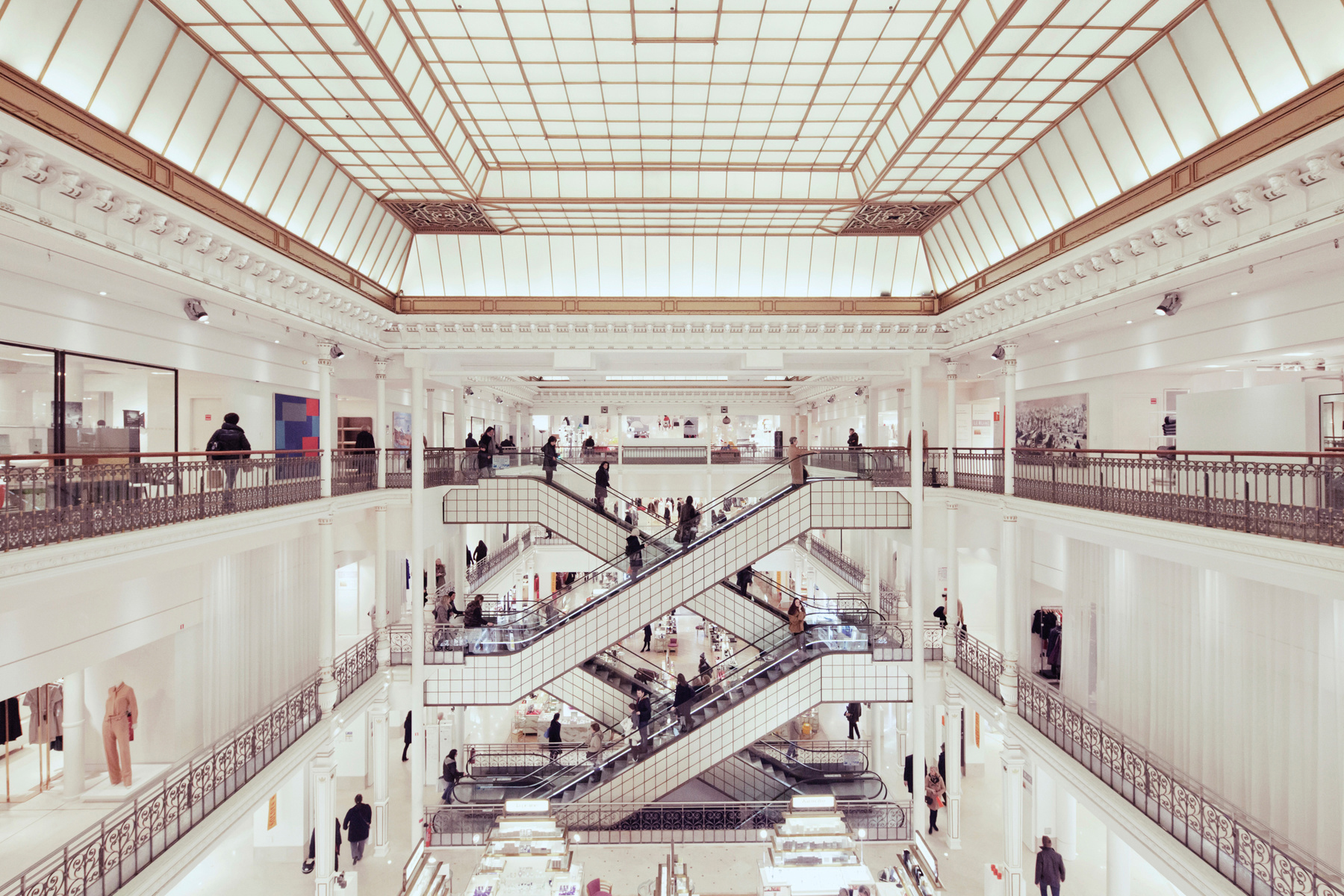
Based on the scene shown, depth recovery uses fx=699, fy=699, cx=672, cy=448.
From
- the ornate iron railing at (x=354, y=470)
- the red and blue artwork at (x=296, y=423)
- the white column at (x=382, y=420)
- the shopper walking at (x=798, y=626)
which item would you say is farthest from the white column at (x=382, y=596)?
the shopper walking at (x=798, y=626)

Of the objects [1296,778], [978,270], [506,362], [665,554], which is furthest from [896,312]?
[1296,778]

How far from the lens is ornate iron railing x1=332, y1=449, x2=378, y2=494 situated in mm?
13398

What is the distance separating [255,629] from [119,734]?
245 centimetres

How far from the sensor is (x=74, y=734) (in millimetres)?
11016

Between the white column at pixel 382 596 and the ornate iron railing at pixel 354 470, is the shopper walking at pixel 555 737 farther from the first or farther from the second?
the ornate iron railing at pixel 354 470

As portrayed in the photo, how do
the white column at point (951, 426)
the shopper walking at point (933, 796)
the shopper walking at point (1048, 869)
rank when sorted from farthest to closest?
the white column at point (951, 426)
the shopper walking at point (933, 796)
the shopper walking at point (1048, 869)

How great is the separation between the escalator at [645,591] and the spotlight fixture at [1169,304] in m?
A: 7.38

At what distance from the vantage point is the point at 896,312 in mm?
15203

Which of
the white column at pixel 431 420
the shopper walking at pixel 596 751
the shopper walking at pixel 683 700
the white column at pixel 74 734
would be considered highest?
the white column at pixel 431 420

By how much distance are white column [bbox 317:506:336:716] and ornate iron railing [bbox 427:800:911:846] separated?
150 inches

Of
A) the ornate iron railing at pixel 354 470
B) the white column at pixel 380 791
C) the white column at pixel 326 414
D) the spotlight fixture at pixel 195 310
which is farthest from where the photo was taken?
the white column at pixel 380 791

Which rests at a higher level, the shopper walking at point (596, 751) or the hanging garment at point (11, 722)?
the hanging garment at point (11, 722)

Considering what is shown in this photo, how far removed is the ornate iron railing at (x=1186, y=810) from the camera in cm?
656

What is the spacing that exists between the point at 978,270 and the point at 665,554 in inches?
345
